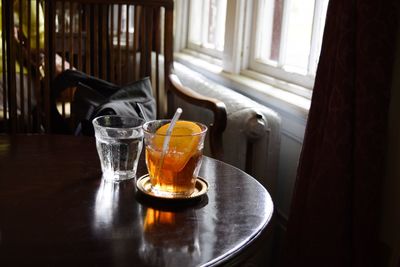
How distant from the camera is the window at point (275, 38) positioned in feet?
5.64

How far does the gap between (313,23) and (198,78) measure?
0.58 m

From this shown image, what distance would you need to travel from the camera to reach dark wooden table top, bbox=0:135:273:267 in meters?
0.69

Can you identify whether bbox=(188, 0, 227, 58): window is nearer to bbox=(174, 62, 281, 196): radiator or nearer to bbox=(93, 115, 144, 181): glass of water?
bbox=(174, 62, 281, 196): radiator

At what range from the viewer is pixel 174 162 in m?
0.88

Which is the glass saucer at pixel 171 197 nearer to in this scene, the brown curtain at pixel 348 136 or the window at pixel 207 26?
the brown curtain at pixel 348 136

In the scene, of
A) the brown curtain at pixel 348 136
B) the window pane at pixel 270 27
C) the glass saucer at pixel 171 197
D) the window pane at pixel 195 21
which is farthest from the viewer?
the window pane at pixel 195 21

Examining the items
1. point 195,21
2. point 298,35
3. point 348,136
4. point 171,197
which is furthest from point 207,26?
point 171,197

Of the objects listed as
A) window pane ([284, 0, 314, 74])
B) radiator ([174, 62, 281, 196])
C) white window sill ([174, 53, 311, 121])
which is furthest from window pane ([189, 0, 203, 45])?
radiator ([174, 62, 281, 196])

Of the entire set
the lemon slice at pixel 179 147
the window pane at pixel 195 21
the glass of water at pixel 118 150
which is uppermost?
the window pane at pixel 195 21

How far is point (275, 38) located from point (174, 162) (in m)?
1.23

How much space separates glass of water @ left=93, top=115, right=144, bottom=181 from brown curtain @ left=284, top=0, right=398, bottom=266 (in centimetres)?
52

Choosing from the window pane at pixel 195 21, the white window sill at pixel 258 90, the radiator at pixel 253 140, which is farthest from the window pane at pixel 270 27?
the window pane at pixel 195 21

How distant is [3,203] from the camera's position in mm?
831

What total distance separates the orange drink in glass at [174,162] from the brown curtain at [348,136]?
18.9 inches
